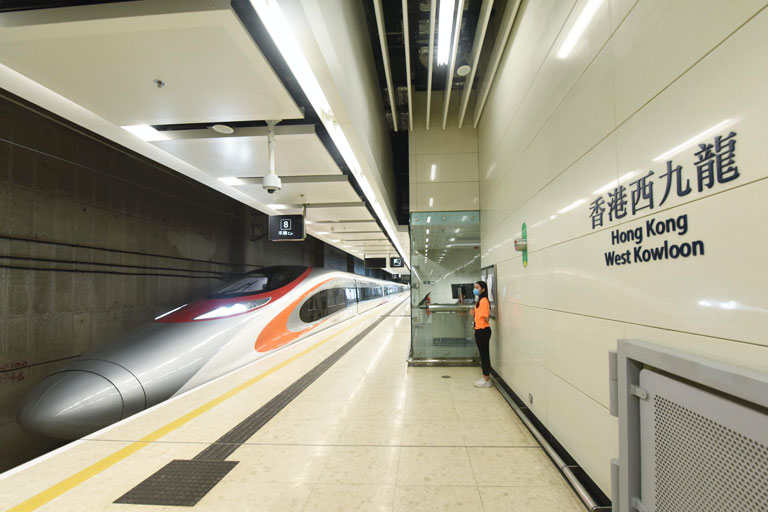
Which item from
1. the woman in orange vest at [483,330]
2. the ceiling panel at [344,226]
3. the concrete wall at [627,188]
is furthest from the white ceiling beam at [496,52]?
the ceiling panel at [344,226]

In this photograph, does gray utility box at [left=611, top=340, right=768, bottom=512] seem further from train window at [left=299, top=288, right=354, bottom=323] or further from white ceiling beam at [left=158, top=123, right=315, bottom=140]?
train window at [left=299, top=288, right=354, bottom=323]

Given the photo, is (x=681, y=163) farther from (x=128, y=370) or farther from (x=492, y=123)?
(x=128, y=370)

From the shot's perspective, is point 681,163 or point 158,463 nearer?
point 681,163

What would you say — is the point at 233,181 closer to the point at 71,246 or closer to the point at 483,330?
the point at 71,246

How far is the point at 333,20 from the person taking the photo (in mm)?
2791

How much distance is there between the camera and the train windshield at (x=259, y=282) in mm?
6320

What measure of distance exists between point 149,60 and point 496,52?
141 inches

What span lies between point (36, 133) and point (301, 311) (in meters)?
4.85

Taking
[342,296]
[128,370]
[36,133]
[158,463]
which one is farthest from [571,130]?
[342,296]

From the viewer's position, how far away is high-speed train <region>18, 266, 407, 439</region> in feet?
11.5

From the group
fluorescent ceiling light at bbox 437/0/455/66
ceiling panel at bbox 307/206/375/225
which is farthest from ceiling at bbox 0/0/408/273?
ceiling panel at bbox 307/206/375/225

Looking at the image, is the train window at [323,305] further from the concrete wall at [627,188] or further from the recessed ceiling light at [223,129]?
the concrete wall at [627,188]

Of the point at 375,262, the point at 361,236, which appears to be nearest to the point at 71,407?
the point at 361,236

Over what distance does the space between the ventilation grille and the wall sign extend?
59cm
